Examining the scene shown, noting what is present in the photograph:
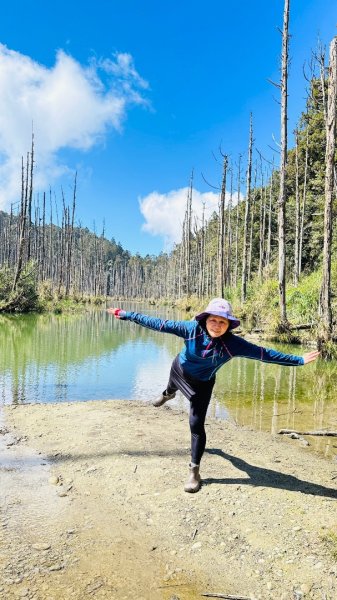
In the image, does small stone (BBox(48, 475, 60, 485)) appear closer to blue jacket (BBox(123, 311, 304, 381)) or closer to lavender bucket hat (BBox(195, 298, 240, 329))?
blue jacket (BBox(123, 311, 304, 381))

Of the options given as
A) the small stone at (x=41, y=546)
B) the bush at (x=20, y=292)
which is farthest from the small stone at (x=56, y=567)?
the bush at (x=20, y=292)

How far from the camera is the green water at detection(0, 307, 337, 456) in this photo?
736 centimetres

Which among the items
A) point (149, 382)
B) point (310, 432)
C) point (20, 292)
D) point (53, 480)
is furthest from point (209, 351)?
point (20, 292)

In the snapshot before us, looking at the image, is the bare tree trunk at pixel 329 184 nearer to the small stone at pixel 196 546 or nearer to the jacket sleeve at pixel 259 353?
the jacket sleeve at pixel 259 353

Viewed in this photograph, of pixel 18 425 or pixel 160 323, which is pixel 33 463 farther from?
pixel 160 323

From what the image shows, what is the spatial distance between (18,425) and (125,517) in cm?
302

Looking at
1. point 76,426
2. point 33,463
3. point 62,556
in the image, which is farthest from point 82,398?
point 62,556

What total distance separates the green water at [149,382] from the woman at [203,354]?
215 centimetres

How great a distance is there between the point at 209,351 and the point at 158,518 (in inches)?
60.0

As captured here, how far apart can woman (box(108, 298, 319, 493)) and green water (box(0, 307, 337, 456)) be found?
2.15 m

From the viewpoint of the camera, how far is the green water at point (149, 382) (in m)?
7.36

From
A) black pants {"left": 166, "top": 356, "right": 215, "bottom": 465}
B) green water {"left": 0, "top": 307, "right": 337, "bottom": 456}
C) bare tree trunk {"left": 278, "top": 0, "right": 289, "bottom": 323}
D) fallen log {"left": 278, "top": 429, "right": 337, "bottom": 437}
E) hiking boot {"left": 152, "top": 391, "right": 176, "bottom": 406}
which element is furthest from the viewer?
bare tree trunk {"left": 278, "top": 0, "right": 289, "bottom": 323}

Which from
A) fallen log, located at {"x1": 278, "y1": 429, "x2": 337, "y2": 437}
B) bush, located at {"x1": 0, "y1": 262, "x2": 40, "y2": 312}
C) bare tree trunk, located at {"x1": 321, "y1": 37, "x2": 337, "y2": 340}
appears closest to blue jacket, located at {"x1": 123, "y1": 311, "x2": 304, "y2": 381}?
fallen log, located at {"x1": 278, "y1": 429, "x2": 337, "y2": 437}

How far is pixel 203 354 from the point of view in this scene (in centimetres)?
418
